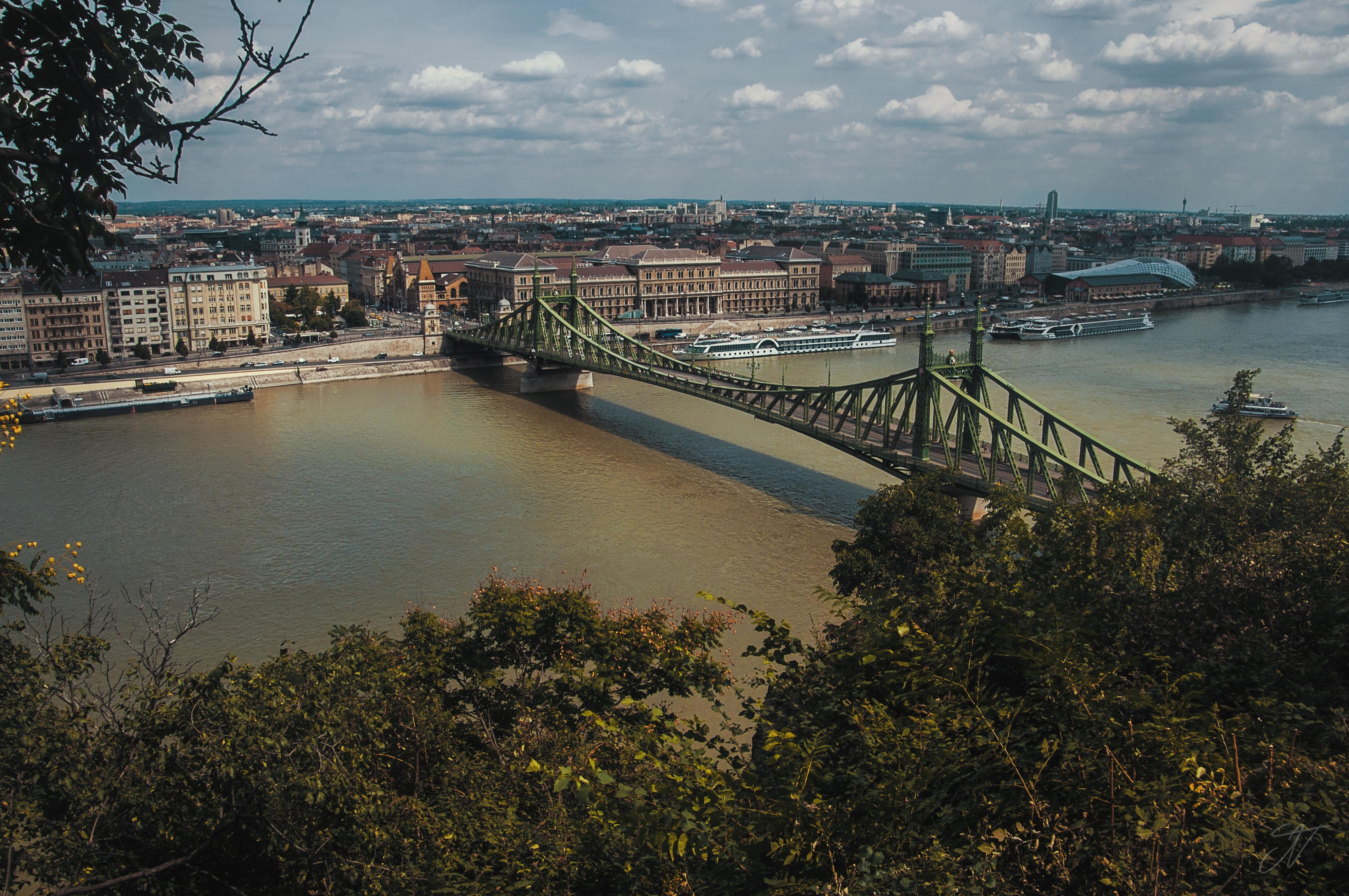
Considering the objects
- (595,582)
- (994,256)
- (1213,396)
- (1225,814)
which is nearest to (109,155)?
(1225,814)

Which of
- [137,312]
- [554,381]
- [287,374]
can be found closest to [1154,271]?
[554,381]

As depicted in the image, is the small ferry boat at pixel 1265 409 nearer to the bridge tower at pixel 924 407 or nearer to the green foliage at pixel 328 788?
the bridge tower at pixel 924 407

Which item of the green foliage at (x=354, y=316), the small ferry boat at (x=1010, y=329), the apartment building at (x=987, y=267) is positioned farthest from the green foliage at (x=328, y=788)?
the apartment building at (x=987, y=267)

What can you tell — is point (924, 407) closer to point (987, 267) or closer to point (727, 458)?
point (727, 458)

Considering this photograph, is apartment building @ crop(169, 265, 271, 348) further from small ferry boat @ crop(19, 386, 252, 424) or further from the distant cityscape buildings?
small ferry boat @ crop(19, 386, 252, 424)

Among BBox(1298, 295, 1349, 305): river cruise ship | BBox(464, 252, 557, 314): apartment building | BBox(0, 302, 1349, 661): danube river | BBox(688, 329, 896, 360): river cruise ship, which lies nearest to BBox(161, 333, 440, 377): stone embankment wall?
BBox(0, 302, 1349, 661): danube river

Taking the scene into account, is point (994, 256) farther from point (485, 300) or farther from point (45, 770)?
point (45, 770)
